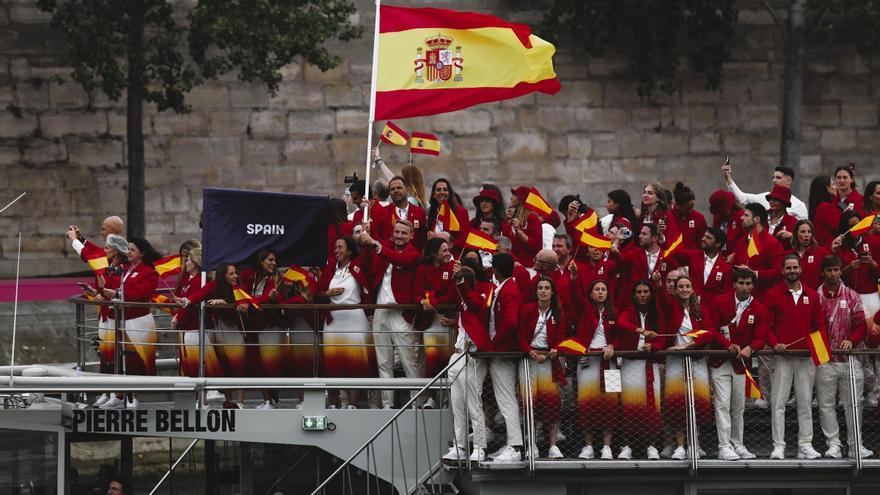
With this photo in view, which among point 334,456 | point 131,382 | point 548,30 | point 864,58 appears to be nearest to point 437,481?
point 334,456

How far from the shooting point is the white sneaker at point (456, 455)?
1571 centimetres

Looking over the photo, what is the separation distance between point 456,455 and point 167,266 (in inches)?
149

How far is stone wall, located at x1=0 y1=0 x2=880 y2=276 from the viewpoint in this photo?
88.7 feet

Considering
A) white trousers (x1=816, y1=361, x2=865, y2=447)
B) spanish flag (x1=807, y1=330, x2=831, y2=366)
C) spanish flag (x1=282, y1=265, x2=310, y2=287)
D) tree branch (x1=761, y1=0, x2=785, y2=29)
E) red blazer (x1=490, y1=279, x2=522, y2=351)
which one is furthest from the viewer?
tree branch (x1=761, y1=0, x2=785, y2=29)

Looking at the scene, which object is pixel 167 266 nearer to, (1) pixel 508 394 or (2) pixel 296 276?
(2) pixel 296 276

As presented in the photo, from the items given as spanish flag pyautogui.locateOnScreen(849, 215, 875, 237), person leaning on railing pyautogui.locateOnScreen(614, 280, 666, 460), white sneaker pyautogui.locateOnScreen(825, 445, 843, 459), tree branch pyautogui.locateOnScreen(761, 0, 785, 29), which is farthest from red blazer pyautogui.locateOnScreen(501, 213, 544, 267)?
tree branch pyautogui.locateOnScreen(761, 0, 785, 29)

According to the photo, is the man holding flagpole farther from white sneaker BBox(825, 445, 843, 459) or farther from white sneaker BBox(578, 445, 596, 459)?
white sneaker BBox(578, 445, 596, 459)

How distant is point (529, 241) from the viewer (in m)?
17.2

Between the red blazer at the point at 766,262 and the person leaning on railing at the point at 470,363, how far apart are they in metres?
2.60

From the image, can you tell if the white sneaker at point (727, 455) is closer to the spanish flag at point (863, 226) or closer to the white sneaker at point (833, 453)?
the white sneaker at point (833, 453)

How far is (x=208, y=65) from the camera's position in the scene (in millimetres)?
25094

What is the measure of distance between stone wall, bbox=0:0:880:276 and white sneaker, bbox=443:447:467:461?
12099mm

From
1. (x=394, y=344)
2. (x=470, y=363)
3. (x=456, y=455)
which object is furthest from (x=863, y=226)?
(x=394, y=344)

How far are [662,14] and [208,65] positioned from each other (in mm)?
7115
